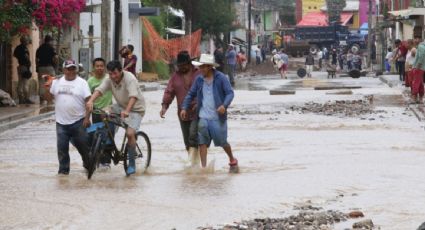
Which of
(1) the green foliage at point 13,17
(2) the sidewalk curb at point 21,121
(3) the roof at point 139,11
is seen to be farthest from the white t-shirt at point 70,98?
(3) the roof at point 139,11

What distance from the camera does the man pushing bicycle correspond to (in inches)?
589

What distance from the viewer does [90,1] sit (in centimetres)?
4622

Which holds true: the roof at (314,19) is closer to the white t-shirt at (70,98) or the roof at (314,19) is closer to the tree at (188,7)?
the tree at (188,7)

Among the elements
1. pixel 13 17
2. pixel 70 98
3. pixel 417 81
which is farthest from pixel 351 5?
pixel 70 98

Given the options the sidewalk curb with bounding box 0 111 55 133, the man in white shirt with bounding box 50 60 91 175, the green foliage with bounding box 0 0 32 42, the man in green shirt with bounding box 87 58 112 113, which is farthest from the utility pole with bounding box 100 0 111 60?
the man in white shirt with bounding box 50 60 91 175

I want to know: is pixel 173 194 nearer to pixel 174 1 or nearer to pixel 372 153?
pixel 372 153

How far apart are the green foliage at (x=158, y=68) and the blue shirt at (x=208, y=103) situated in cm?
3944

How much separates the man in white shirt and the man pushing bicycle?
0.24 meters

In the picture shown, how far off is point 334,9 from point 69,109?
109586 millimetres

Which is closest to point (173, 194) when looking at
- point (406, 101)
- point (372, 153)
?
point (372, 153)

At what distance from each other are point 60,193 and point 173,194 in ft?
4.22

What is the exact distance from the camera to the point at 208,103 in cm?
1518

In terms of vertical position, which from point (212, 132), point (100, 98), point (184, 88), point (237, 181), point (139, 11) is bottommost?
point (237, 181)

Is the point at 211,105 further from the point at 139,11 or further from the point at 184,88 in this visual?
the point at 139,11
